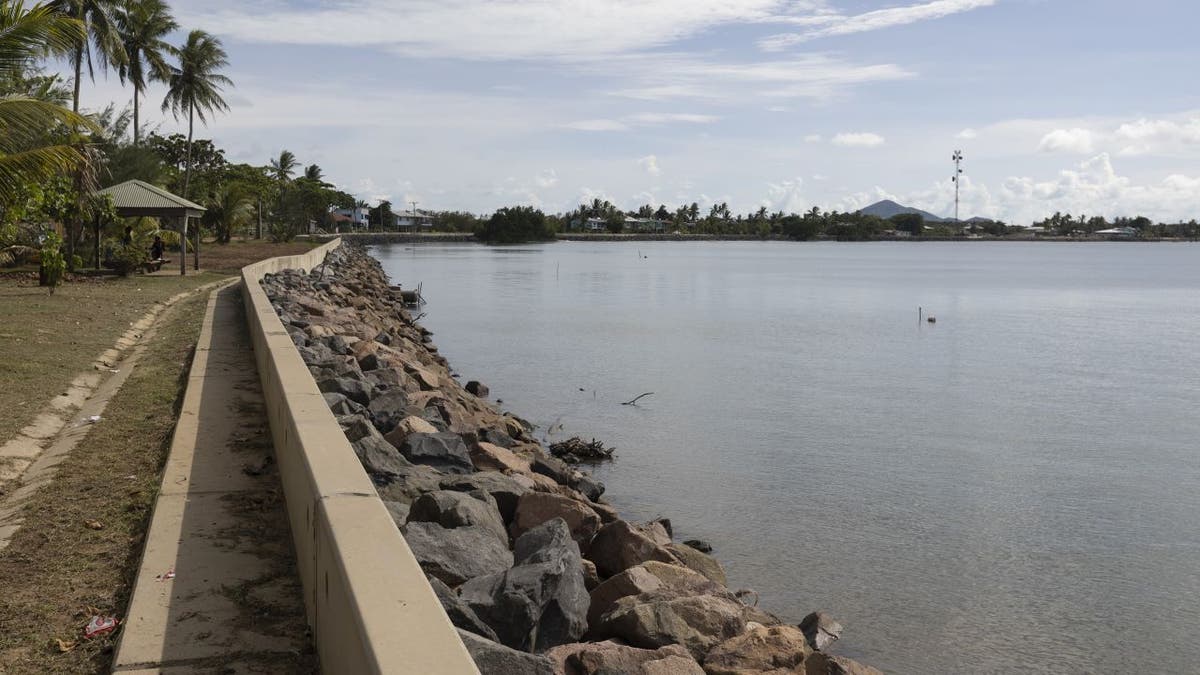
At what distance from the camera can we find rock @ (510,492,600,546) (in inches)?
275

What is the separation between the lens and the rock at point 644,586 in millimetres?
5996

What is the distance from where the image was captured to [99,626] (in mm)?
4496

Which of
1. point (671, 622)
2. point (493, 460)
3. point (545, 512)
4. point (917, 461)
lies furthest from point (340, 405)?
point (917, 461)

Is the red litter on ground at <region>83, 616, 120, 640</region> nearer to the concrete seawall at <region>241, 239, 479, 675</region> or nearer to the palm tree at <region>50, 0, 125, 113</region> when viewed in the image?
the concrete seawall at <region>241, 239, 479, 675</region>

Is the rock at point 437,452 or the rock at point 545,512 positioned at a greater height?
the rock at point 437,452

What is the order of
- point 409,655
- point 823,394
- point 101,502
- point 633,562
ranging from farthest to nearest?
1. point 823,394
2. point 633,562
3. point 101,502
4. point 409,655

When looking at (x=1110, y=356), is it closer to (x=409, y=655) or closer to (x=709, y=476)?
(x=709, y=476)

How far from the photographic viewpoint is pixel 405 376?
42.1 ft

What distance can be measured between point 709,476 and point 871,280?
4861 centimetres

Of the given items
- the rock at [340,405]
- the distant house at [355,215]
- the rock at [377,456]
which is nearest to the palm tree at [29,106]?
the rock at [340,405]

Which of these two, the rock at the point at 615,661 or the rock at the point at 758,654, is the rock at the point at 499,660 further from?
the rock at the point at 758,654

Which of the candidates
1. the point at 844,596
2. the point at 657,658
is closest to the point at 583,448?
the point at 844,596

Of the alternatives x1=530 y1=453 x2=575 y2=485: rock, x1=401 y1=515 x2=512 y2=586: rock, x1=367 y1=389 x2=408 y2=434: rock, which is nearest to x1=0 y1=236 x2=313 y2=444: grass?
x1=367 y1=389 x2=408 y2=434: rock

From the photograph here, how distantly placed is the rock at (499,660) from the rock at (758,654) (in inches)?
61.1
